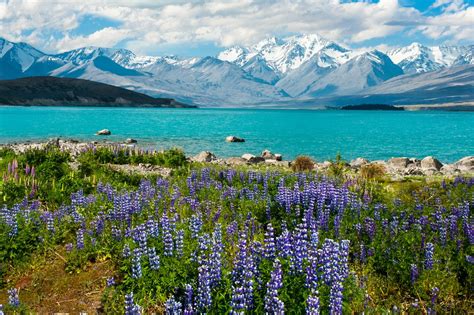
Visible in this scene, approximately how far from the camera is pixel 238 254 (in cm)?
760

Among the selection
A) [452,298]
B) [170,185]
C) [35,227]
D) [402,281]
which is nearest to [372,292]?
[402,281]

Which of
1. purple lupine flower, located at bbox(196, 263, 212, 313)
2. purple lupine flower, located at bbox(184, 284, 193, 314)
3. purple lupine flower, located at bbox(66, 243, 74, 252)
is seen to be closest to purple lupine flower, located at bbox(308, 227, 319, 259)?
purple lupine flower, located at bbox(196, 263, 212, 313)

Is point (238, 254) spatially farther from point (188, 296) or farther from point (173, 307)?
point (173, 307)

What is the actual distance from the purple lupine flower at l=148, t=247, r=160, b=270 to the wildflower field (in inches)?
1.0

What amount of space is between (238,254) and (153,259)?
1.59 m

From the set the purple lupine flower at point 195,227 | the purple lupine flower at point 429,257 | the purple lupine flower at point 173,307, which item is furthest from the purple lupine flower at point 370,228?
the purple lupine flower at point 173,307

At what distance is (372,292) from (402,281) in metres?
0.63

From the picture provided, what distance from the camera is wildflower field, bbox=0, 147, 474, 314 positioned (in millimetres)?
7098

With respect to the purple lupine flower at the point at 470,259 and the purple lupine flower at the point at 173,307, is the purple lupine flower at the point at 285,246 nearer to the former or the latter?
the purple lupine flower at the point at 173,307

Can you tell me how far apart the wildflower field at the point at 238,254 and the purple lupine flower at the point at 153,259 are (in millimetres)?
27

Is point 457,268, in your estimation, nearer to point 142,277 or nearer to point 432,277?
point 432,277

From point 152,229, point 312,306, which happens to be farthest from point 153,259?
point 312,306

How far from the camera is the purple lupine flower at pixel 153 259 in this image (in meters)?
7.98

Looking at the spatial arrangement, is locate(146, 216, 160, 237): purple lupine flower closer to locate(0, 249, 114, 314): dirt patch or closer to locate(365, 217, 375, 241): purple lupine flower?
locate(0, 249, 114, 314): dirt patch
